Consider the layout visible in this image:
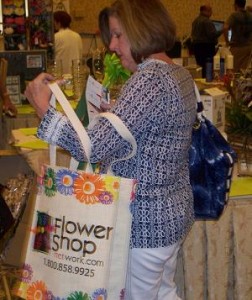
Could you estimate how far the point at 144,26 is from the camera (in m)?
1.56

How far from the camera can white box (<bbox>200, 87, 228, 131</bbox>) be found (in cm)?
254

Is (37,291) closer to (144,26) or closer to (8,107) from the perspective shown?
(144,26)

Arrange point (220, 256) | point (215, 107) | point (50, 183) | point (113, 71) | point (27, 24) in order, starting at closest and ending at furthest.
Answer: point (50, 183) → point (220, 256) → point (113, 71) → point (215, 107) → point (27, 24)

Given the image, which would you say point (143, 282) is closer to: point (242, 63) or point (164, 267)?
point (164, 267)

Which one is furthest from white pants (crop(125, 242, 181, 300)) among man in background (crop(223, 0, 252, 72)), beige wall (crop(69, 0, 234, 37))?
beige wall (crop(69, 0, 234, 37))

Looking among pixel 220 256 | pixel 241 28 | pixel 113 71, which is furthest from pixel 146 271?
pixel 241 28

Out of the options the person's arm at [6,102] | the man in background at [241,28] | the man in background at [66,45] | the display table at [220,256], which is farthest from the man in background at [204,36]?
the display table at [220,256]

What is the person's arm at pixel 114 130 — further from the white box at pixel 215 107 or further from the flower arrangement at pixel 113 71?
the white box at pixel 215 107

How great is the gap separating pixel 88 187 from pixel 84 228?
0.34 feet

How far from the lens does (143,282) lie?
1680 mm

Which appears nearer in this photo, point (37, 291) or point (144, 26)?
point (144, 26)

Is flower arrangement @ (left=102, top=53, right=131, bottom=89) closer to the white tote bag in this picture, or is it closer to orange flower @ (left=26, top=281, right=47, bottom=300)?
the white tote bag

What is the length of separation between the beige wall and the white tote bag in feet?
28.6

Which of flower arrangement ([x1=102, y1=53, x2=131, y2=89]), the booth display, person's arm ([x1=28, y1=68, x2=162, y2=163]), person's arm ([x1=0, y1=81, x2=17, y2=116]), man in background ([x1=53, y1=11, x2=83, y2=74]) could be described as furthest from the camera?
man in background ([x1=53, y1=11, x2=83, y2=74])
